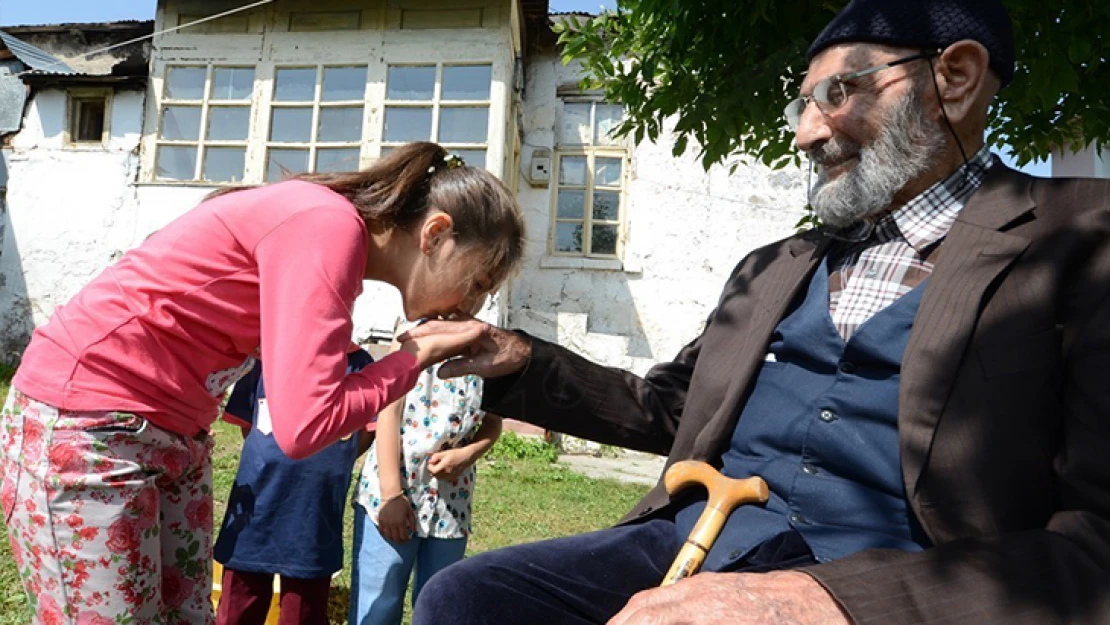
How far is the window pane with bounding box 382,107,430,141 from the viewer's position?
11.0 m

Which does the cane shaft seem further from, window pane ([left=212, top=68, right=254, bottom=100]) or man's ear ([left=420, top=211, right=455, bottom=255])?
window pane ([left=212, top=68, right=254, bottom=100])

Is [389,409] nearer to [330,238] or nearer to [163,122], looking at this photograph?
[330,238]

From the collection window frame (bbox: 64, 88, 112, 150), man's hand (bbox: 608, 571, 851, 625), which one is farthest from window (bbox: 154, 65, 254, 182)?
man's hand (bbox: 608, 571, 851, 625)

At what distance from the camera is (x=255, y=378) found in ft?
11.3

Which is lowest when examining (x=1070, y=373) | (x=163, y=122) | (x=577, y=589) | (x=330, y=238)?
(x=577, y=589)

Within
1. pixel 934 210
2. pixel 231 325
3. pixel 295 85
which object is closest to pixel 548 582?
pixel 231 325

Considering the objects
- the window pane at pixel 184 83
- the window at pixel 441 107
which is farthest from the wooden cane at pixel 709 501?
the window pane at pixel 184 83

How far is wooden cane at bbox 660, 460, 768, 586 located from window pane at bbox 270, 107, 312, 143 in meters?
10.7

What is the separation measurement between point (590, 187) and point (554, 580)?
10.7 metres

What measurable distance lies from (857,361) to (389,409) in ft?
6.51

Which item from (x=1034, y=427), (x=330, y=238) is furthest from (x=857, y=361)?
(x=330, y=238)

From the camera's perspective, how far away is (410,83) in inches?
436

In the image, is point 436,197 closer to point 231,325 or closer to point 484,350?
point 484,350

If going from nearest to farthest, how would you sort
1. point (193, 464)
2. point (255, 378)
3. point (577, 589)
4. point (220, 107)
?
point (577, 589)
point (193, 464)
point (255, 378)
point (220, 107)
